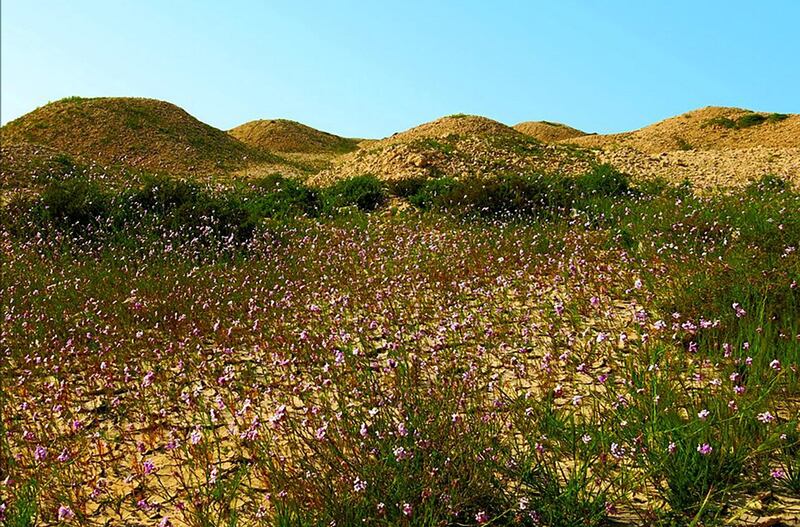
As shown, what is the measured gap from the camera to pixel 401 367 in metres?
3.95

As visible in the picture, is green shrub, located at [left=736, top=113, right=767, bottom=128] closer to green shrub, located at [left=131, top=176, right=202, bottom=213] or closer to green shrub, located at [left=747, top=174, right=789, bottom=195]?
green shrub, located at [left=747, top=174, right=789, bottom=195]

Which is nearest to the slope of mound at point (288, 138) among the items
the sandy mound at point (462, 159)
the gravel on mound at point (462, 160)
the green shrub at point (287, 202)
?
the sandy mound at point (462, 159)

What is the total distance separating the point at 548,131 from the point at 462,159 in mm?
37050

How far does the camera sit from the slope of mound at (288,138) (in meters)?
42.0

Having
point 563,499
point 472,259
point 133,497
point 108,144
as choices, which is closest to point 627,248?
point 472,259

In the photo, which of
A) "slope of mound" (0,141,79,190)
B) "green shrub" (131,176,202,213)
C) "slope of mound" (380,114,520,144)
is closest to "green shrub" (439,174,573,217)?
"green shrub" (131,176,202,213)

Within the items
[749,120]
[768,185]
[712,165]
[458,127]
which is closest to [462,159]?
[712,165]

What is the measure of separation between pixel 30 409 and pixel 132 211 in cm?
732

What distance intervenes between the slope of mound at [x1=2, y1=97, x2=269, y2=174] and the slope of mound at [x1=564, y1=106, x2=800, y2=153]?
21.3m

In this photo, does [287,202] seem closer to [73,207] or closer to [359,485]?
[73,207]

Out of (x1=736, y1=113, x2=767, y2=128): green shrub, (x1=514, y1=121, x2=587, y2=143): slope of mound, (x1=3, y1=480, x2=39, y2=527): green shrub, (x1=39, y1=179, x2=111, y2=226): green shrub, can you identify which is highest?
(x1=514, y1=121, x2=587, y2=143): slope of mound

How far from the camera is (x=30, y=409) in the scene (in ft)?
15.0

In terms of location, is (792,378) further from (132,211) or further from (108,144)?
(108,144)

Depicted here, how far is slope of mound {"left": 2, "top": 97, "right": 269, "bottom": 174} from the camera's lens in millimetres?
25672
